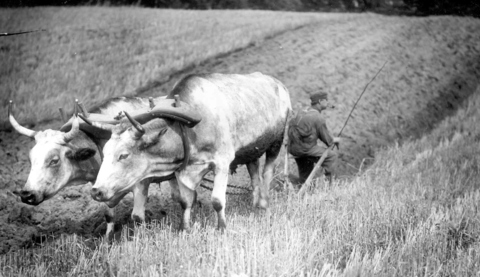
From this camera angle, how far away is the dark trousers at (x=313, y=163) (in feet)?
28.7

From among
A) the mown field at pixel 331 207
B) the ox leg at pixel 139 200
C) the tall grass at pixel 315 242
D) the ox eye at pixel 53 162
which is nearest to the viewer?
the tall grass at pixel 315 242

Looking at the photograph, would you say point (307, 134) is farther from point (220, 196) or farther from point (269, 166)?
point (220, 196)

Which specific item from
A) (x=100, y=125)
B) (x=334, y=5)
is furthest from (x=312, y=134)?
(x=334, y=5)

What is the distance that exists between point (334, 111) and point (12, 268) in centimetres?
878

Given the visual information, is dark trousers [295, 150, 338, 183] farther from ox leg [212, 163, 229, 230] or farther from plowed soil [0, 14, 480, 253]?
ox leg [212, 163, 229, 230]

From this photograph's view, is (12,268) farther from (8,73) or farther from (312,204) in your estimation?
(8,73)

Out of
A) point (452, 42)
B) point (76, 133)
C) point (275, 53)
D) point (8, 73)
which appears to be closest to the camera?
point (76, 133)

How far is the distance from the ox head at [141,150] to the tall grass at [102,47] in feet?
17.7

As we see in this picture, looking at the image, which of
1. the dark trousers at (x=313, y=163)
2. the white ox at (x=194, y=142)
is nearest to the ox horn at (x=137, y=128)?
the white ox at (x=194, y=142)

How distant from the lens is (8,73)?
12.7m

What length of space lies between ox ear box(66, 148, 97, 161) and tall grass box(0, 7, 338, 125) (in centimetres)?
462

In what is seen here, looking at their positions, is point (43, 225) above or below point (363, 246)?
below

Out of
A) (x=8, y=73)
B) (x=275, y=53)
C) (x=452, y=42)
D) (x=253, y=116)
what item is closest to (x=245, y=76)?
(x=253, y=116)

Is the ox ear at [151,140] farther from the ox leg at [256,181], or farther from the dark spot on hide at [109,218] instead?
the ox leg at [256,181]
